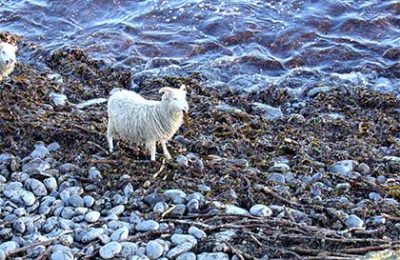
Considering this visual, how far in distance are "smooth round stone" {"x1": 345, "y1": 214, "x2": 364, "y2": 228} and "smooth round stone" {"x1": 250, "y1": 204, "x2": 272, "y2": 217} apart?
0.77 meters

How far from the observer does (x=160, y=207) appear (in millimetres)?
6957

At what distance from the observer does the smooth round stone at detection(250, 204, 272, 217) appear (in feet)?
22.6

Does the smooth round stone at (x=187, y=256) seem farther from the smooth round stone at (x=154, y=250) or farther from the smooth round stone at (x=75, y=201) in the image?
the smooth round stone at (x=75, y=201)

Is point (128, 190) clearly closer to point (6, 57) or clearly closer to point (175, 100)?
point (175, 100)

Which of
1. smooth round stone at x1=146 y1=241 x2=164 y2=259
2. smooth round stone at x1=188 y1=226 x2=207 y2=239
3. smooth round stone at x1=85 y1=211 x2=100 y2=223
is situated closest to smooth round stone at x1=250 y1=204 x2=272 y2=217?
smooth round stone at x1=188 y1=226 x2=207 y2=239

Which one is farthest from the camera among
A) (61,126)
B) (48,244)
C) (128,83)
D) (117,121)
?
(128,83)

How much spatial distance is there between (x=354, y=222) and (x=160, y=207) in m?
1.92

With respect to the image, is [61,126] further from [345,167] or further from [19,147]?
[345,167]

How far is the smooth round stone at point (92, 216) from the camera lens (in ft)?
22.3

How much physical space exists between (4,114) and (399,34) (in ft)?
25.5

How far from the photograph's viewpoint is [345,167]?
818 centimetres

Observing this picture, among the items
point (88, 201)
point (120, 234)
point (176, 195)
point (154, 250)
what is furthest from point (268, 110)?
point (154, 250)

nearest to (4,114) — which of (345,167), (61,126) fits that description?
(61,126)

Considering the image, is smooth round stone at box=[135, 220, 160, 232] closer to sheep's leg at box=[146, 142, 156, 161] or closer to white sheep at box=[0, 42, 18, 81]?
sheep's leg at box=[146, 142, 156, 161]
